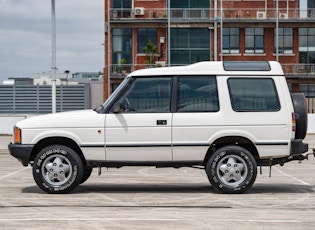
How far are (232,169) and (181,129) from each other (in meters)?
1.08

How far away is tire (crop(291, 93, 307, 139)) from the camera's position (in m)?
13.0

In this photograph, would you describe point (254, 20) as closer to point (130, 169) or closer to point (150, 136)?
point (130, 169)

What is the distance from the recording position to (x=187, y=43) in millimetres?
62906

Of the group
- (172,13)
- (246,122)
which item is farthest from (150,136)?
(172,13)

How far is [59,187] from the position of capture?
501 inches

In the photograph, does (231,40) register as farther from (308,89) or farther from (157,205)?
(157,205)

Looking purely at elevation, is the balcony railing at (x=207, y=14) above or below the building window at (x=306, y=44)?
above

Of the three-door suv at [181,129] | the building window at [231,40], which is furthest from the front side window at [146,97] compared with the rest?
the building window at [231,40]

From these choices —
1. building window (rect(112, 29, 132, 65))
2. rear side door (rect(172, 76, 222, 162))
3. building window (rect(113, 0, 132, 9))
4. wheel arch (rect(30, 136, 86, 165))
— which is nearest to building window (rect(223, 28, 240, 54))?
building window (rect(112, 29, 132, 65))

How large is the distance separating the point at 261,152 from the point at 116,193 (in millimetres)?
2563

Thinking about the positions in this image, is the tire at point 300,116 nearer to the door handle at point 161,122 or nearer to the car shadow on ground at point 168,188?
the car shadow on ground at point 168,188

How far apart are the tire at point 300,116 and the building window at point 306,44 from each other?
51343mm

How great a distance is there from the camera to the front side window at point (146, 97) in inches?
504

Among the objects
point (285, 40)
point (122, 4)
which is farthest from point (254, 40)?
point (122, 4)
